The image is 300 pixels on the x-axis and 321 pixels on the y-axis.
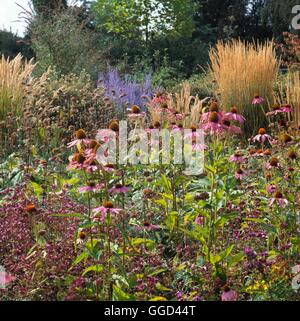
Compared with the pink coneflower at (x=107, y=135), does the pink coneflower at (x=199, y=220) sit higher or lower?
lower

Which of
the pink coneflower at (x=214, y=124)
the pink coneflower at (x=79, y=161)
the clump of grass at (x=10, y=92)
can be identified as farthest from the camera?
the clump of grass at (x=10, y=92)

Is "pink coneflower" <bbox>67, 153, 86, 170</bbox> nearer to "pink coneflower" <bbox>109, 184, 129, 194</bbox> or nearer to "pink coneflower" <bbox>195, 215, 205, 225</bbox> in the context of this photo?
"pink coneflower" <bbox>109, 184, 129, 194</bbox>

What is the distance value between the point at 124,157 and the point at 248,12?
2201 cm

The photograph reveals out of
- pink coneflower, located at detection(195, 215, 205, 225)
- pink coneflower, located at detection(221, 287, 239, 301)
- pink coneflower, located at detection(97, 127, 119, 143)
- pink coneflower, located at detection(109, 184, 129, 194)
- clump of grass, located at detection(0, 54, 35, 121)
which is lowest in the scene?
pink coneflower, located at detection(221, 287, 239, 301)

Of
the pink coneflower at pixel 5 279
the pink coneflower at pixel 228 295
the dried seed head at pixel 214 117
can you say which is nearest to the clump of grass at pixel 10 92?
the dried seed head at pixel 214 117

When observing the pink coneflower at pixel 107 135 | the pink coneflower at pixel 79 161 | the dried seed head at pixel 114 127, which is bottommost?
the pink coneflower at pixel 79 161

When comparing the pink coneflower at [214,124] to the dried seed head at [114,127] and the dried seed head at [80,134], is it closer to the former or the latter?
the dried seed head at [114,127]

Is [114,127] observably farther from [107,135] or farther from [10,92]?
[10,92]

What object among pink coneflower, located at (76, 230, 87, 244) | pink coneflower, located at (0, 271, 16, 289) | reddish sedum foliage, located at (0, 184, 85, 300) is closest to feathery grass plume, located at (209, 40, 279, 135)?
reddish sedum foliage, located at (0, 184, 85, 300)

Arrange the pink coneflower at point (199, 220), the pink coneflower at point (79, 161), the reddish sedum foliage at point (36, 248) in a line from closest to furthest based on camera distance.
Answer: the pink coneflower at point (79, 161), the reddish sedum foliage at point (36, 248), the pink coneflower at point (199, 220)

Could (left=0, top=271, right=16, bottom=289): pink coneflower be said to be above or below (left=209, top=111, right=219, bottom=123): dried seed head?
below

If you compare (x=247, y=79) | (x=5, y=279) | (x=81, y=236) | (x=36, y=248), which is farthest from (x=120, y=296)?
(x=247, y=79)

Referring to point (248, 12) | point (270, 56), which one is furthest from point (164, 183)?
point (248, 12)
